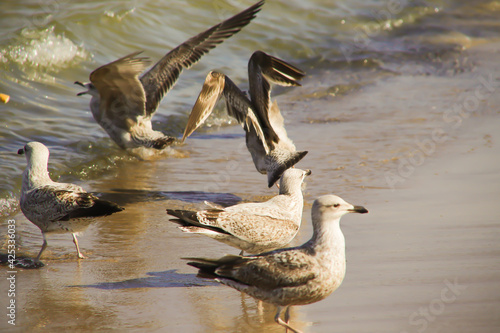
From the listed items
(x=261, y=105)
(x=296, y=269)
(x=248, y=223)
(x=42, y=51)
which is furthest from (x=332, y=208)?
(x=42, y=51)

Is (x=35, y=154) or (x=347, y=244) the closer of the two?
(x=347, y=244)

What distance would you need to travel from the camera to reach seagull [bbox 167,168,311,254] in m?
4.54

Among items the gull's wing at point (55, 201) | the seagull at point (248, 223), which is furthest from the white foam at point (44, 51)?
the seagull at point (248, 223)

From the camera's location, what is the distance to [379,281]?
14.6 feet

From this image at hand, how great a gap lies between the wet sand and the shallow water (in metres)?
Result: 0.02

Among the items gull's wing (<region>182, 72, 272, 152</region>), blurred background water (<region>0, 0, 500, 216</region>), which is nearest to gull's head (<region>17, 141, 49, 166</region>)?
blurred background water (<region>0, 0, 500, 216</region>)

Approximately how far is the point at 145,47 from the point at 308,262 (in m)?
10.3

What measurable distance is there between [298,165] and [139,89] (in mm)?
2407

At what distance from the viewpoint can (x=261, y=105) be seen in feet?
24.3

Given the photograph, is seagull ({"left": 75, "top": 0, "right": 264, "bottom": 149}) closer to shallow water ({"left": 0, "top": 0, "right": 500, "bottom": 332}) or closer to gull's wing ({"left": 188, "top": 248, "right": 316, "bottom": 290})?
shallow water ({"left": 0, "top": 0, "right": 500, "bottom": 332})

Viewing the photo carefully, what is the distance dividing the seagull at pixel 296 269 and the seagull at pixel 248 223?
59 cm

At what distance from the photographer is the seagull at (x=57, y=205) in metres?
5.00

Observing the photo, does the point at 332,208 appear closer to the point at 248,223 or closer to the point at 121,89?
the point at 248,223

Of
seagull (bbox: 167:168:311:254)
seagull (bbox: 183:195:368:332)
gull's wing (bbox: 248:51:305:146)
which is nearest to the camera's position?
seagull (bbox: 183:195:368:332)
